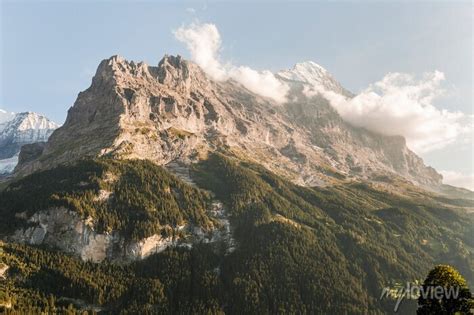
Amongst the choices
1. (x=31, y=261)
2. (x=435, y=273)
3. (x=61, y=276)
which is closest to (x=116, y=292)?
(x=61, y=276)

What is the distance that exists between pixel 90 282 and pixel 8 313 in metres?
44.7

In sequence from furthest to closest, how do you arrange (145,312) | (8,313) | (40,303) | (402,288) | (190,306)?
(190,306)
(145,312)
(40,303)
(8,313)
(402,288)

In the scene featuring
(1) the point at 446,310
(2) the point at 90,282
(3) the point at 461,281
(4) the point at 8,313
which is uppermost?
(3) the point at 461,281

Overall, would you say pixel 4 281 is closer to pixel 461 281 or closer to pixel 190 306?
pixel 190 306

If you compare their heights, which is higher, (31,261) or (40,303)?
(31,261)

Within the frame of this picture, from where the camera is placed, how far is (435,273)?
53281mm

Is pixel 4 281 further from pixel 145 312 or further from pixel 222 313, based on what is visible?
pixel 222 313

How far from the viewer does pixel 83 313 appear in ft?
562

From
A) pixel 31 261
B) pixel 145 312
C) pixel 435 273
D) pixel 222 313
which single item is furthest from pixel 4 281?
pixel 435 273

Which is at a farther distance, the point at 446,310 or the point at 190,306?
the point at 190,306

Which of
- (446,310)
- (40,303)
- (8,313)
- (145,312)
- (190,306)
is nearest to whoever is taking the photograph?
(446,310)

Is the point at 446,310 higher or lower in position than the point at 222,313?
higher

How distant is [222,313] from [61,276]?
74.0 metres

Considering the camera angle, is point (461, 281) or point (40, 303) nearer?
point (461, 281)
